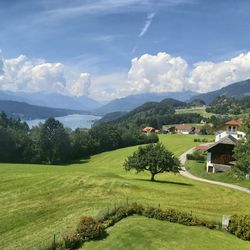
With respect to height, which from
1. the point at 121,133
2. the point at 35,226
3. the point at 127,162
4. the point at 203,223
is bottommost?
the point at 35,226

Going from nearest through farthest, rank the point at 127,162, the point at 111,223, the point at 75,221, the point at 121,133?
the point at 111,223
the point at 75,221
the point at 127,162
the point at 121,133

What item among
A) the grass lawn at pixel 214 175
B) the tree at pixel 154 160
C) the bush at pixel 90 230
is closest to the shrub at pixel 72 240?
the bush at pixel 90 230

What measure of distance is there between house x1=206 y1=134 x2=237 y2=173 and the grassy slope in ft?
167

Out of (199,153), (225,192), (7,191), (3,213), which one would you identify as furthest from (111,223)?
(199,153)

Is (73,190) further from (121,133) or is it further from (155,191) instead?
(121,133)

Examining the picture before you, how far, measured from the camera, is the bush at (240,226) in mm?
26245

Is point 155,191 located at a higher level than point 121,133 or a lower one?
lower

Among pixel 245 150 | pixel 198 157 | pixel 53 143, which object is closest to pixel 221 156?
pixel 198 157

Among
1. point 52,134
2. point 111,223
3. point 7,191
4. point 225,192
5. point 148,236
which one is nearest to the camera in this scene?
point 148,236

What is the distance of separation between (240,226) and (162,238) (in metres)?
5.94

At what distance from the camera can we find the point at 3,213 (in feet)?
118

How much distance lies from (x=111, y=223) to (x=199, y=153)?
74.3 meters

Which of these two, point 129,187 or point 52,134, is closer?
point 129,187

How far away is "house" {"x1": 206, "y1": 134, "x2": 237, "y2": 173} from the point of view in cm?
7631
